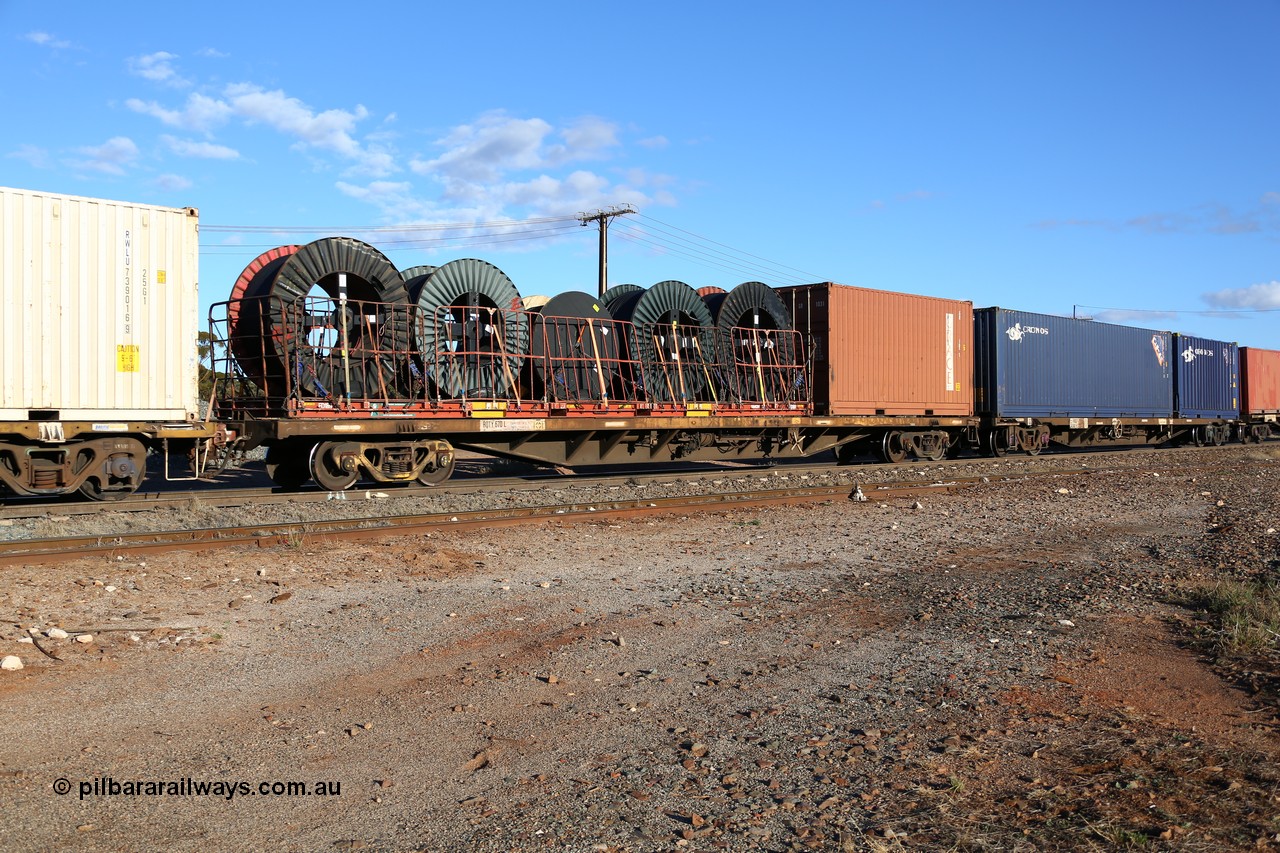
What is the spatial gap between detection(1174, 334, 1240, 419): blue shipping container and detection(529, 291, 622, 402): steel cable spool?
2343 cm

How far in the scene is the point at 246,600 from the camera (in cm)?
755

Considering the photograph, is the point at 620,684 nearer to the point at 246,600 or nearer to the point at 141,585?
the point at 246,600

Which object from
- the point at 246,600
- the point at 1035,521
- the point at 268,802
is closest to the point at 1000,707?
the point at 268,802

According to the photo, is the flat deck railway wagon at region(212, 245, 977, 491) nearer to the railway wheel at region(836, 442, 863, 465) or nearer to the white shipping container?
the railway wheel at region(836, 442, 863, 465)

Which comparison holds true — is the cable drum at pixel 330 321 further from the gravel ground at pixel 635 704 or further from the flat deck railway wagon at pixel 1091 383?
the flat deck railway wagon at pixel 1091 383

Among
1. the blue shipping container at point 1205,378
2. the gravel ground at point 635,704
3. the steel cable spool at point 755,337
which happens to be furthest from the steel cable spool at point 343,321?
the blue shipping container at point 1205,378

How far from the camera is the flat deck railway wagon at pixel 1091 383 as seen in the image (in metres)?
24.1

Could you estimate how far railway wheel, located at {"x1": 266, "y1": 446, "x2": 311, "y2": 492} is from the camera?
13.8 m

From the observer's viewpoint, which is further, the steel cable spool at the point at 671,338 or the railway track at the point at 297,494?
the steel cable spool at the point at 671,338

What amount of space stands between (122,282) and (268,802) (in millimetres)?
9875

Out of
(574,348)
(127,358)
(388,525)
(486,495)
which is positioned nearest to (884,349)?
(574,348)

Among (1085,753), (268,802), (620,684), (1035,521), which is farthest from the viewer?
(1035,521)

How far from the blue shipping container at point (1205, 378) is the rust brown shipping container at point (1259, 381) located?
50 cm

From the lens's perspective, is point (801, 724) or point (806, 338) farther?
A: point (806, 338)
